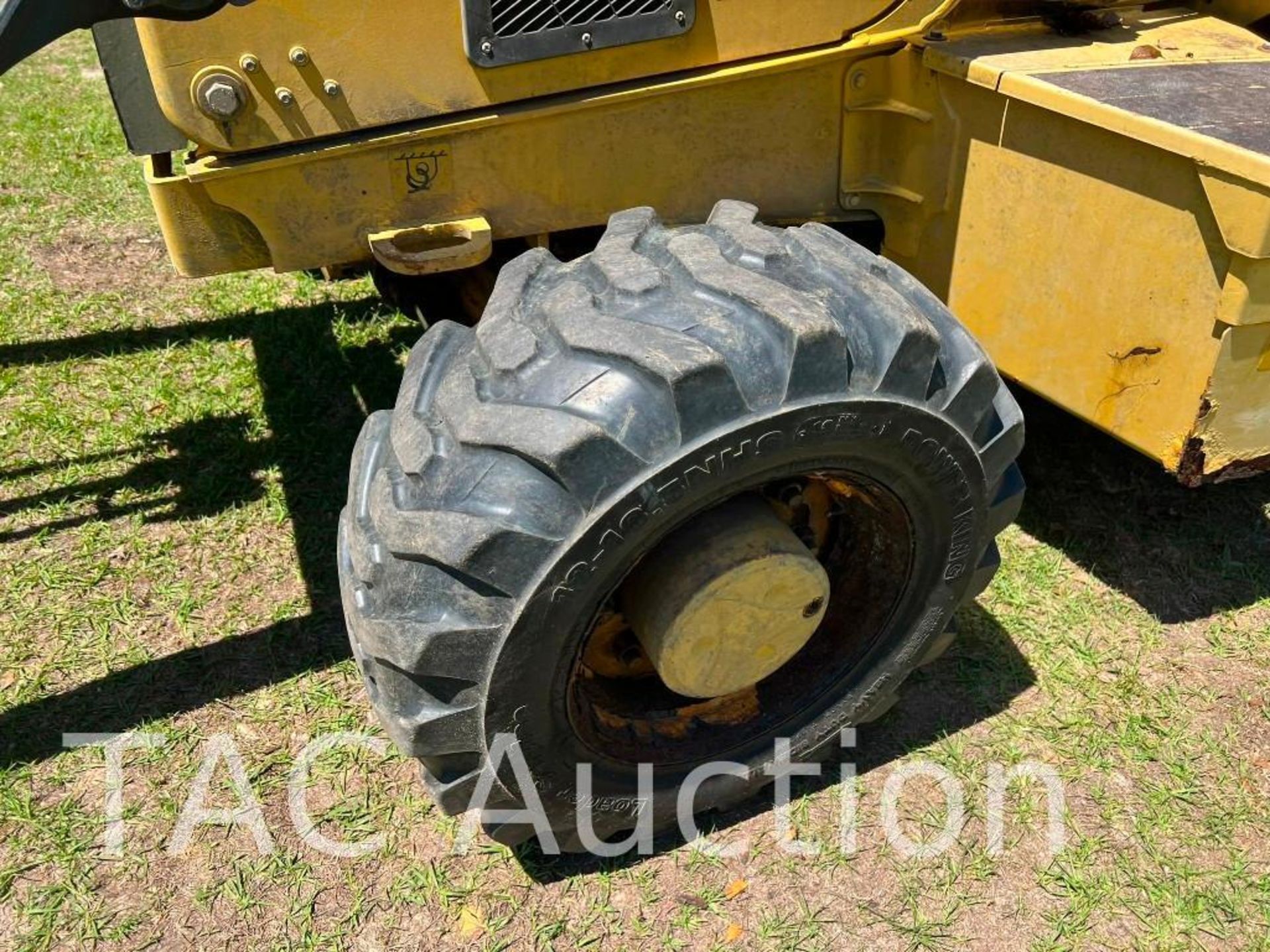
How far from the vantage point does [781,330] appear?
183cm

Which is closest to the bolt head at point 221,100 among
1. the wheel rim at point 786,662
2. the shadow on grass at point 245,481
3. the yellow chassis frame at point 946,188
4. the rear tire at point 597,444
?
the yellow chassis frame at point 946,188

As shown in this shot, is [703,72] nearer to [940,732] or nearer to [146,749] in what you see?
[940,732]

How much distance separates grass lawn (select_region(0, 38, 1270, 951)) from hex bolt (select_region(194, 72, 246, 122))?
4.18 feet

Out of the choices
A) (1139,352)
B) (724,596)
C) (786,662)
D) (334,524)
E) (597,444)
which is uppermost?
(597,444)

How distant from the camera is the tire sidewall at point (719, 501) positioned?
1817mm

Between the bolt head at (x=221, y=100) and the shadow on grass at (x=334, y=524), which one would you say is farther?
the shadow on grass at (x=334, y=524)

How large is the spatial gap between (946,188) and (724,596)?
3.58 ft

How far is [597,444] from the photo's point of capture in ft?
5.73

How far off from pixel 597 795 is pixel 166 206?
4.56 ft

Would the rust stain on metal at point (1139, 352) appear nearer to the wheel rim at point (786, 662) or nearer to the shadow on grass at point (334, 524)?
the wheel rim at point (786, 662)

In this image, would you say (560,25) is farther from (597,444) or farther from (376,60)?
(597,444)

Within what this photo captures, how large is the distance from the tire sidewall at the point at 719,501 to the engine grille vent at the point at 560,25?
0.88 m

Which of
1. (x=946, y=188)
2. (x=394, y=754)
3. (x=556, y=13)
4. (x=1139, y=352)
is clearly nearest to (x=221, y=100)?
(x=556, y=13)

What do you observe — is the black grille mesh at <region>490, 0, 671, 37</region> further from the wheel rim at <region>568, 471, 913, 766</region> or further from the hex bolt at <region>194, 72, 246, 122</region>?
the wheel rim at <region>568, 471, 913, 766</region>
